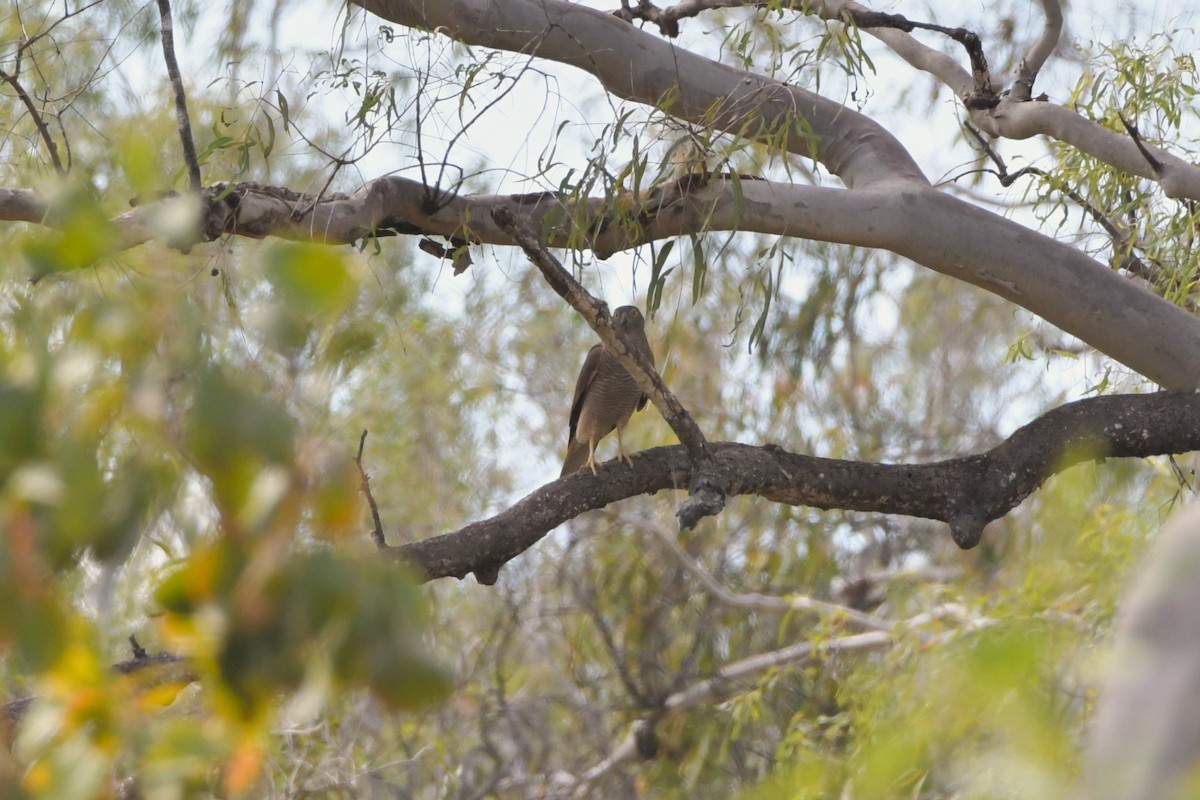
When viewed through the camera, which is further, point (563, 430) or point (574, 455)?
point (563, 430)

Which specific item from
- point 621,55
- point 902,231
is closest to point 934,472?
point 902,231

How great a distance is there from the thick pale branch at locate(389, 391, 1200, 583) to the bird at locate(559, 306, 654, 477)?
1452mm

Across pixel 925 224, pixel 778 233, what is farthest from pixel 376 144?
pixel 925 224

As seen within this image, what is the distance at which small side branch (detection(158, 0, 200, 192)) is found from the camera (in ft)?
9.49

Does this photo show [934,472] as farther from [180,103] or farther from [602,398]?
[180,103]

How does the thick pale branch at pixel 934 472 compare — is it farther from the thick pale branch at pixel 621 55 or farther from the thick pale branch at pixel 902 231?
the thick pale branch at pixel 621 55

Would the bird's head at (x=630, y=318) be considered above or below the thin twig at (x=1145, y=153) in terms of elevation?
above

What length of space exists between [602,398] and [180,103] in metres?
2.37

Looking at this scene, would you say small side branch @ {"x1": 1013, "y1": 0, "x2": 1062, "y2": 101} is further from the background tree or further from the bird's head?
the bird's head

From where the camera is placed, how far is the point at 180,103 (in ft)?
9.88

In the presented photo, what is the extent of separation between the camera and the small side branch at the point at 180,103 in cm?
289

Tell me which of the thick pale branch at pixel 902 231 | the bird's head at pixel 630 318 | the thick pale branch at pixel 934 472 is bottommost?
the thick pale branch at pixel 934 472

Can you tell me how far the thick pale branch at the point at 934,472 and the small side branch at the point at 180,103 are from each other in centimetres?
110

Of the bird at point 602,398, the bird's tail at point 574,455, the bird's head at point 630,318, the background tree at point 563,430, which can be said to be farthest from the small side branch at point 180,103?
the bird's tail at point 574,455
